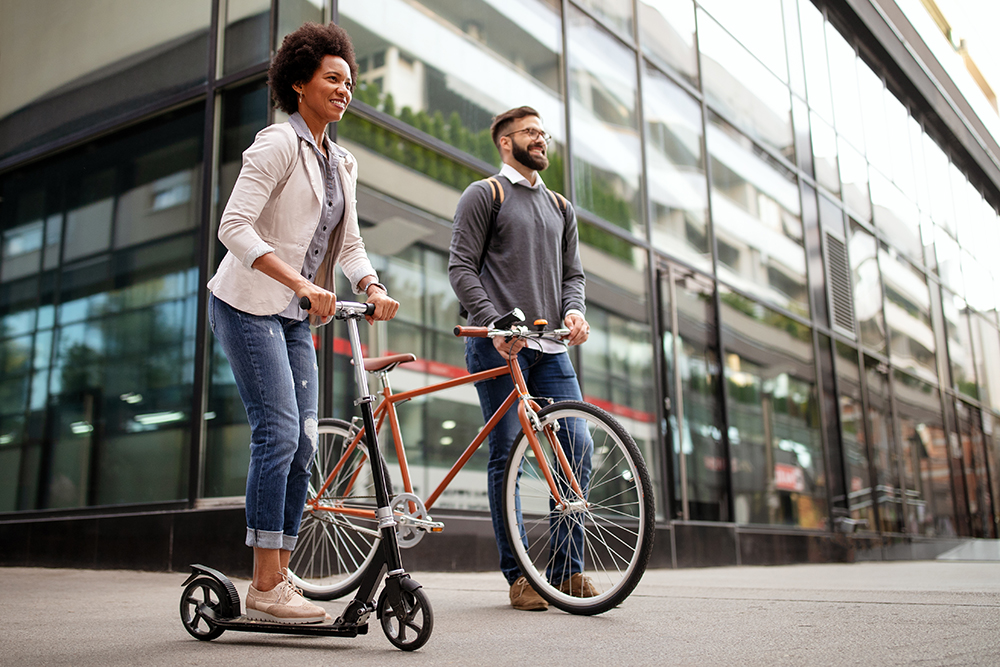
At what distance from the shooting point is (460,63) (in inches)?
273

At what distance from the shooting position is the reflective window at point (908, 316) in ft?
48.9

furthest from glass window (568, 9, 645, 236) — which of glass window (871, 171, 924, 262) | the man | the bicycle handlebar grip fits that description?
glass window (871, 171, 924, 262)

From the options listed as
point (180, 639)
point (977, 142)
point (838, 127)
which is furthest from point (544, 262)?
point (977, 142)

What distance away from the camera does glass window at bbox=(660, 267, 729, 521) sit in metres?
8.54

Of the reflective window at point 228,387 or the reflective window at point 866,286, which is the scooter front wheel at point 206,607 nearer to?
the reflective window at point 228,387

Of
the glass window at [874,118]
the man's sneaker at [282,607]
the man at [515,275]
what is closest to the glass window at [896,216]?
the glass window at [874,118]

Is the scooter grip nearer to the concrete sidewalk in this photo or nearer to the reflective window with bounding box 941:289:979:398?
the concrete sidewalk

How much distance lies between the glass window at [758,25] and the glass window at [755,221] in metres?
1.45

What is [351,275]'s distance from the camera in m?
2.85

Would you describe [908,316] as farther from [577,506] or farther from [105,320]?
[577,506]

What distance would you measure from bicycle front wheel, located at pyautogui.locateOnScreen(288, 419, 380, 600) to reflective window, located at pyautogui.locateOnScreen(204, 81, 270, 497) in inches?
56.1

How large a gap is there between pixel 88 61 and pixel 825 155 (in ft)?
34.7

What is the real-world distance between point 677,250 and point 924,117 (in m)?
11.8

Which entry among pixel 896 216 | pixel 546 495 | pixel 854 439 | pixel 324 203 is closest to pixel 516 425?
pixel 546 495
